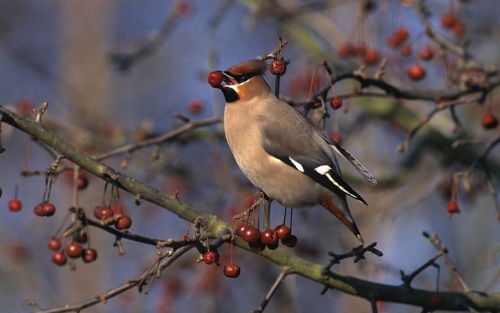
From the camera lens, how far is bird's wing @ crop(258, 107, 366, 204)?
3.46 metres

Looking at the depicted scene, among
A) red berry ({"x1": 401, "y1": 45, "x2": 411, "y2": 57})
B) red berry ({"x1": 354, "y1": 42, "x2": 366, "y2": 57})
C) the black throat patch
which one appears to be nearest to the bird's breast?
the black throat patch

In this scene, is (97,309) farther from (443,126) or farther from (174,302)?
(443,126)

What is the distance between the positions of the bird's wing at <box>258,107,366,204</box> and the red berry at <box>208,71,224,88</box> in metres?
0.29

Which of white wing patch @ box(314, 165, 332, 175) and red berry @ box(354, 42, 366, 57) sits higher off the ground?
red berry @ box(354, 42, 366, 57)

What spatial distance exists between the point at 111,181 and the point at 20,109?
2695 millimetres

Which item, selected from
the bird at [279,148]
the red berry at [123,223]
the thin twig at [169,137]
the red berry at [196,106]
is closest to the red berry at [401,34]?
the red berry at [196,106]

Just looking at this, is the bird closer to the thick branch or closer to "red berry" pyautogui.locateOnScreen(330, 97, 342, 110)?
"red berry" pyautogui.locateOnScreen(330, 97, 342, 110)

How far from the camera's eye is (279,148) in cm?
350

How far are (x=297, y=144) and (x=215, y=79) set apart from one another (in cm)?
44

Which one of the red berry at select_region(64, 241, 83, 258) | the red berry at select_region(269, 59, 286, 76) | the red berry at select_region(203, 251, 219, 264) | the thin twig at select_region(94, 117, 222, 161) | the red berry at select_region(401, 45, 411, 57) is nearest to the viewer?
the red berry at select_region(203, 251, 219, 264)

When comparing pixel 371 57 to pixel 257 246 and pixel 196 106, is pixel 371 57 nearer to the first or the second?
pixel 196 106

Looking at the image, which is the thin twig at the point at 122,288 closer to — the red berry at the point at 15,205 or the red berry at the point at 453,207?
the red berry at the point at 15,205

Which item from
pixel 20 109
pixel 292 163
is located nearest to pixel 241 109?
pixel 292 163

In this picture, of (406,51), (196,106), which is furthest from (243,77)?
(196,106)
